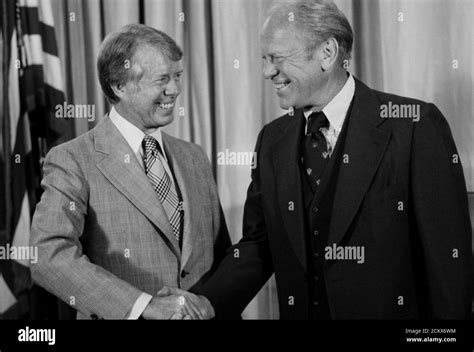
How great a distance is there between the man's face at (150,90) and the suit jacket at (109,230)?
85mm

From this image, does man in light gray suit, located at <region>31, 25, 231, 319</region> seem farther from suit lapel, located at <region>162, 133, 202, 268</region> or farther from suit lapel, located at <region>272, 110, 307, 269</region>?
suit lapel, located at <region>272, 110, 307, 269</region>

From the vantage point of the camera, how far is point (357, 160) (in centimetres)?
189

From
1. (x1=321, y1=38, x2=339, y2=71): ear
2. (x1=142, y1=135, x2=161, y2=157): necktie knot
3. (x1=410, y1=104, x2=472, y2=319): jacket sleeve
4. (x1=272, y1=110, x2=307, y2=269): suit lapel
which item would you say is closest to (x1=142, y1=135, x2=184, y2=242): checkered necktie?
(x1=142, y1=135, x2=161, y2=157): necktie knot

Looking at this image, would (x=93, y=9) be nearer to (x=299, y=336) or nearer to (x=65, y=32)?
(x=65, y=32)

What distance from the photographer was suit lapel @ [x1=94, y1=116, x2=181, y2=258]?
1.93 meters

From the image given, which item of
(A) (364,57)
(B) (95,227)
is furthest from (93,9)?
(A) (364,57)

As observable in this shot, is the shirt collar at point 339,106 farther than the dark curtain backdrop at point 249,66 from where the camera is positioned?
No

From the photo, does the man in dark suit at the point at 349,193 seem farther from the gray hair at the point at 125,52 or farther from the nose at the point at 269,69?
the gray hair at the point at 125,52

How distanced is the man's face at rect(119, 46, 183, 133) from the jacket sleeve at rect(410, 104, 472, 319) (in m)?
0.75

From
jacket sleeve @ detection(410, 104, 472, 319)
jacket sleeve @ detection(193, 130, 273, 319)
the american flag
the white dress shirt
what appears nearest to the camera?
jacket sleeve @ detection(410, 104, 472, 319)

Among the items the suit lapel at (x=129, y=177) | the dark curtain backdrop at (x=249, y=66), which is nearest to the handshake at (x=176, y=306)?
the suit lapel at (x=129, y=177)

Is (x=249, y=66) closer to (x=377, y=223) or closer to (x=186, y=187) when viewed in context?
(x=186, y=187)

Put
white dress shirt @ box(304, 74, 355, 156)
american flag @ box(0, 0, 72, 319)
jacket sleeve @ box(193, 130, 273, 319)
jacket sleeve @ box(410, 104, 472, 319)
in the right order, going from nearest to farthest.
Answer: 1. jacket sleeve @ box(410, 104, 472, 319)
2. white dress shirt @ box(304, 74, 355, 156)
3. jacket sleeve @ box(193, 130, 273, 319)
4. american flag @ box(0, 0, 72, 319)

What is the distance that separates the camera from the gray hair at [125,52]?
1.99 m
